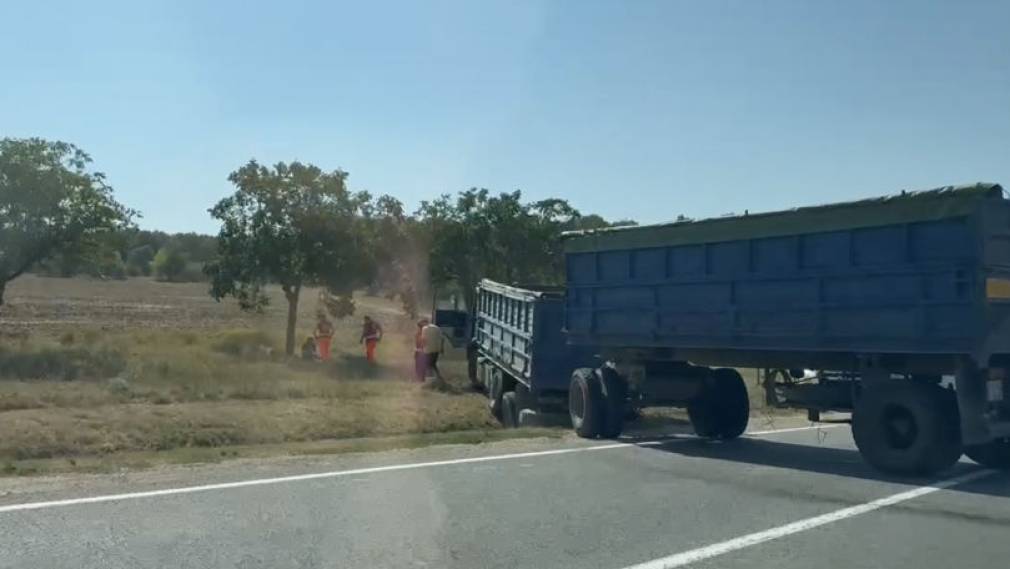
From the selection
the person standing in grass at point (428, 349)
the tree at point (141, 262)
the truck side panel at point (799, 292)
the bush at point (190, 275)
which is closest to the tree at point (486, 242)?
the person standing in grass at point (428, 349)

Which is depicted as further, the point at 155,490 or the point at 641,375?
the point at 641,375

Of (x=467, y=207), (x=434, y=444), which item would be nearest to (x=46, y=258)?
(x=467, y=207)

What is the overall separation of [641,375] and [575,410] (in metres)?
1.24

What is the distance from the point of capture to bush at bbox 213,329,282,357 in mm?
31000

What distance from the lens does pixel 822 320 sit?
1255 cm

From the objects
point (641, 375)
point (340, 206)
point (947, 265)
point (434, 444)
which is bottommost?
point (434, 444)

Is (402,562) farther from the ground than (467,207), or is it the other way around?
(467,207)

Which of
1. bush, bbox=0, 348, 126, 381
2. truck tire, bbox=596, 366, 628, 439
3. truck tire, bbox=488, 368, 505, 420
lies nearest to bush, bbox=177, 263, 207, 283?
bush, bbox=0, 348, 126, 381

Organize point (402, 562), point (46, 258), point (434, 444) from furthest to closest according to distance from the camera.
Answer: point (46, 258) → point (434, 444) → point (402, 562)

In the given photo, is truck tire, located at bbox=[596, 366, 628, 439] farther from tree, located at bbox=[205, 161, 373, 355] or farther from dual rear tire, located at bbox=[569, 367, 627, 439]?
tree, located at bbox=[205, 161, 373, 355]

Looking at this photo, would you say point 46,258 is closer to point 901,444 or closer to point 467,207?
point 467,207

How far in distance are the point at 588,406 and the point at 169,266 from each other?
97.0 meters

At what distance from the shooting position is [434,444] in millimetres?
15430

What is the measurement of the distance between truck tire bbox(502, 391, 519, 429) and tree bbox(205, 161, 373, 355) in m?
12.8
